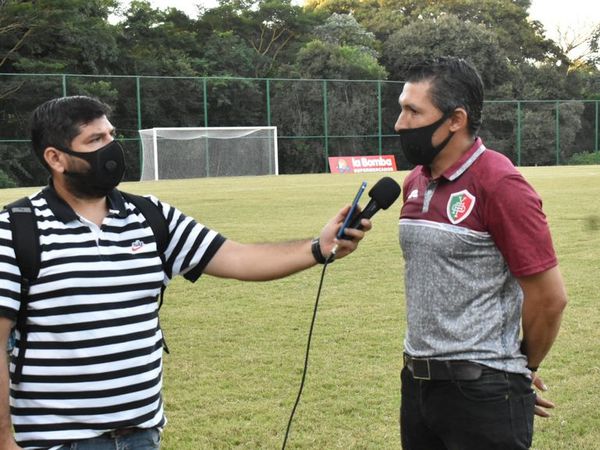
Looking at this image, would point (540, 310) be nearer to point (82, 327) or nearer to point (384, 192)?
point (384, 192)

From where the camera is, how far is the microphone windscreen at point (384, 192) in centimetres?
307

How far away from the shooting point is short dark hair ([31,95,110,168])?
9.77ft

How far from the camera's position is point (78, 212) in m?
2.97

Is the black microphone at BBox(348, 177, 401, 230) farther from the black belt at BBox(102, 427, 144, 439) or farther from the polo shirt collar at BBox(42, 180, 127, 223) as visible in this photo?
the black belt at BBox(102, 427, 144, 439)

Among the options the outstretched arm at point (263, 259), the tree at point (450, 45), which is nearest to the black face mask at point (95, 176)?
the outstretched arm at point (263, 259)

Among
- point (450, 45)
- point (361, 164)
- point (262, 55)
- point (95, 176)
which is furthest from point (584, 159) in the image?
point (95, 176)

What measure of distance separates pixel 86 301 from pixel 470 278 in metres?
1.28

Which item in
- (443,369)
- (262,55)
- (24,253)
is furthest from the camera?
(262,55)

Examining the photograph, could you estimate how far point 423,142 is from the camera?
309cm

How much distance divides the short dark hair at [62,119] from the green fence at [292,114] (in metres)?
35.0

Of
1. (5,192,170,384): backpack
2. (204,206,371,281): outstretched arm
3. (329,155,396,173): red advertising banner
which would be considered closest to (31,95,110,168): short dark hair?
(5,192,170,384): backpack

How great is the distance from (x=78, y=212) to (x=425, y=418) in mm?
1426

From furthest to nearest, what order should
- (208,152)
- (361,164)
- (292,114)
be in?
(292,114) < (361,164) < (208,152)

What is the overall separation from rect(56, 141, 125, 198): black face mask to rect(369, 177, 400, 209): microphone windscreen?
92cm
